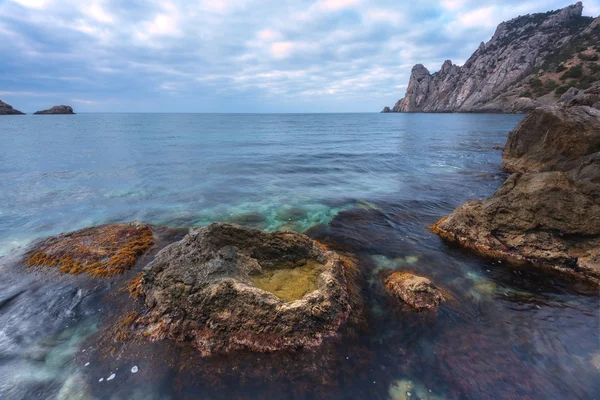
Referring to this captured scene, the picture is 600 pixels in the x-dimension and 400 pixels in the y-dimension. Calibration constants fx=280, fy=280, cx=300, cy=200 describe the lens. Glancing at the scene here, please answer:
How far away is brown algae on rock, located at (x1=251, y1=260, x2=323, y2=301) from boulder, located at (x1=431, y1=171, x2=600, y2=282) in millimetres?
6622

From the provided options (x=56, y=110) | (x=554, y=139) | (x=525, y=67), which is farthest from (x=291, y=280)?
(x=56, y=110)

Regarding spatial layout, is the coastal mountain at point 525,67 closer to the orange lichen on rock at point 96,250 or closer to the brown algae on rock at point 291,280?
the brown algae on rock at point 291,280

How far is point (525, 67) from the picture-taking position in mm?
124375

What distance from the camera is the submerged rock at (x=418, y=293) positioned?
7623 millimetres

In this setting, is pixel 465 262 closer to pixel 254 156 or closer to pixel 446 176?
pixel 446 176

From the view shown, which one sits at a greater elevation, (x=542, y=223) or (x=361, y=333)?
(x=542, y=223)

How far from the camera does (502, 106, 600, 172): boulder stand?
52.2ft

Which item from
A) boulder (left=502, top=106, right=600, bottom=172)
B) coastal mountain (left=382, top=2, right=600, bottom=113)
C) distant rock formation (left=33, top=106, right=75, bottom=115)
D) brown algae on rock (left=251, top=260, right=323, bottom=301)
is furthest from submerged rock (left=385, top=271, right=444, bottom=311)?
distant rock formation (left=33, top=106, right=75, bottom=115)

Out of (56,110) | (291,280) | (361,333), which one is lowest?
(361,333)

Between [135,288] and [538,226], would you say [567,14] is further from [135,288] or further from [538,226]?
[135,288]

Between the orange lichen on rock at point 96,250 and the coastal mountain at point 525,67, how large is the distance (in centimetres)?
11003

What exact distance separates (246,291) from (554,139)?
2172cm

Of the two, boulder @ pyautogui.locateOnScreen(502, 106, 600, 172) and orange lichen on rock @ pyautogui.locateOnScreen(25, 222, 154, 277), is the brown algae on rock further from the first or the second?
boulder @ pyautogui.locateOnScreen(502, 106, 600, 172)

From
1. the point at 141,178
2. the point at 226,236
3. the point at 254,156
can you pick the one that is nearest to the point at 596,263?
the point at 226,236
